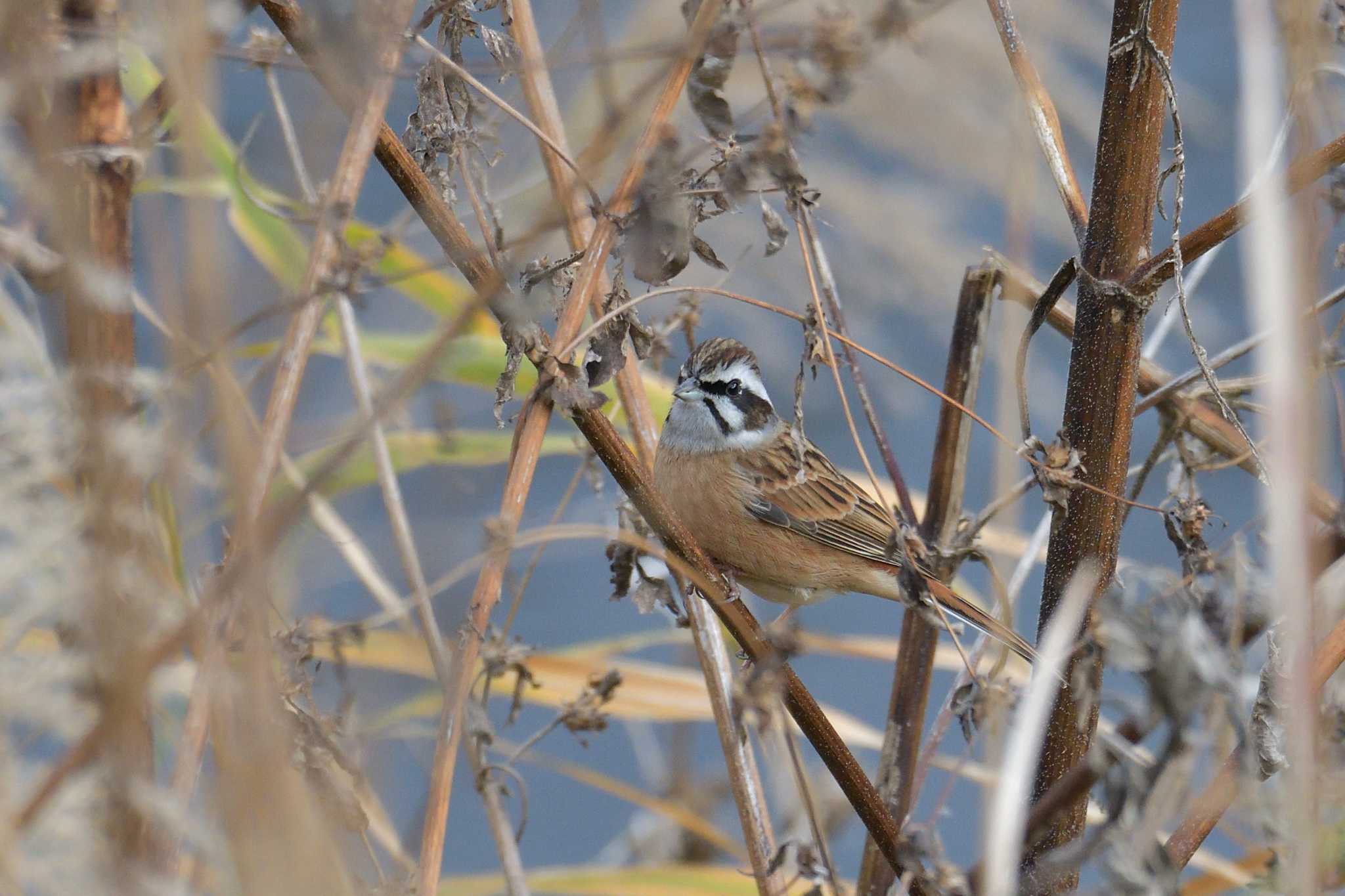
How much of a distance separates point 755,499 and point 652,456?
48.5 inches

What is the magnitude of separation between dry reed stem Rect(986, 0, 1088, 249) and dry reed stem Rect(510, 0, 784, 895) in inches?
29.3

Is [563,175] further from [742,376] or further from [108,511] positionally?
[742,376]

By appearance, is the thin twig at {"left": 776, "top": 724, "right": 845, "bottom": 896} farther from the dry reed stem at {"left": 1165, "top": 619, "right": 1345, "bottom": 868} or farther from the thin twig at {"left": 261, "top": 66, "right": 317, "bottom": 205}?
the thin twig at {"left": 261, "top": 66, "right": 317, "bottom": 205}

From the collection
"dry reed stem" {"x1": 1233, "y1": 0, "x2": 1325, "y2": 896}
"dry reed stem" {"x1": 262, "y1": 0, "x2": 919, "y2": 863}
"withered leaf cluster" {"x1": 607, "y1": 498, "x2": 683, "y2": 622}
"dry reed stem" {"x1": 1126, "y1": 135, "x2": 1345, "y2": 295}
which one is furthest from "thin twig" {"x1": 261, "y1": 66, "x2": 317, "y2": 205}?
"dry reed stem" {"x1": 1233, "y1": 0, "x2": 1325, "y2": 896}

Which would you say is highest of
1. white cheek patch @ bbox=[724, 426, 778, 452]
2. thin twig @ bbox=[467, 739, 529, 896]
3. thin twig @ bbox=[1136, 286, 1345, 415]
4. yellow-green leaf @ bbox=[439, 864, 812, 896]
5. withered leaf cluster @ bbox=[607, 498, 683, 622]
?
thin twig @ bbox=[1136, 286, 1345, 415]

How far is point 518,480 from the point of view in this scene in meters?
1.77

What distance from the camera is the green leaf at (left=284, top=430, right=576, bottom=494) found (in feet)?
10.6

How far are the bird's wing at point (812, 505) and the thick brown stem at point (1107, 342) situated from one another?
1.56 metres

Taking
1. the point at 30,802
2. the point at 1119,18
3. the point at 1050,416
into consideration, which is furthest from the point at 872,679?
the point at 30,802

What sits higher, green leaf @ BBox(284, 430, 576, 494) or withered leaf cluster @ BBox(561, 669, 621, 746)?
green leaf @ BBox(284, 430, 576, 494)

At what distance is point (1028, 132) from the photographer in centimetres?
243

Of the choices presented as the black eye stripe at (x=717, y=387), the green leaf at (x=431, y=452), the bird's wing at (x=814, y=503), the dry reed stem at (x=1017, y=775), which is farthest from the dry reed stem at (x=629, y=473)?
the bird's wing at (x=814, y=503)

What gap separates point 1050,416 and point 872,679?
1.34m

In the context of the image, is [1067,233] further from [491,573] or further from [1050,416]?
[491,573]
